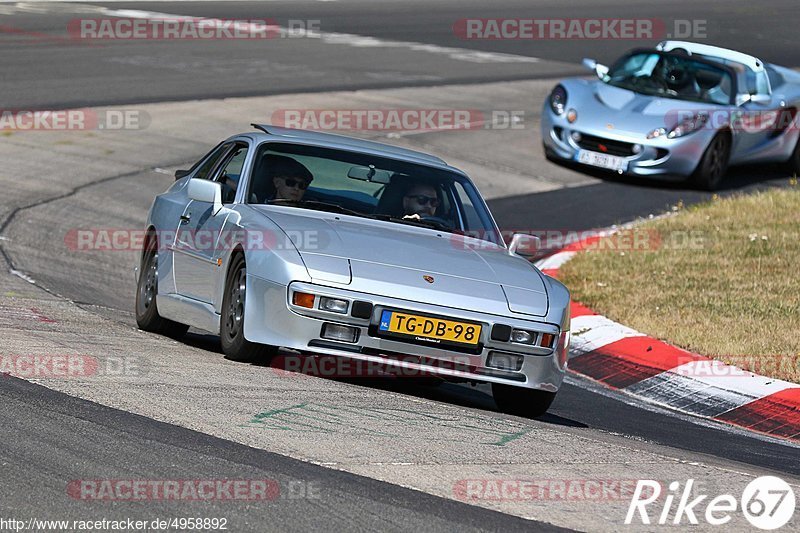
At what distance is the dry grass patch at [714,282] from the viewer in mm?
9602

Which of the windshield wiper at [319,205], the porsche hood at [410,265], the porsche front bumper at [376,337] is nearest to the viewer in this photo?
the porsche front bumper at [376,337]

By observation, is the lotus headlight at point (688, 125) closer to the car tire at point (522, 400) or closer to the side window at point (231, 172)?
the side window at point (231, 172)

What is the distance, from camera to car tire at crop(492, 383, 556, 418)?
24.6 ft

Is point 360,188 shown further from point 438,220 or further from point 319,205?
point 438,220

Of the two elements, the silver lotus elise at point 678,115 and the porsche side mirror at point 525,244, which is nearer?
the porsche side mirror at point 525,244

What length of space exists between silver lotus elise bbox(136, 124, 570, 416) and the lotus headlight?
8.28m

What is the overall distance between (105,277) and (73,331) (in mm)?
3550

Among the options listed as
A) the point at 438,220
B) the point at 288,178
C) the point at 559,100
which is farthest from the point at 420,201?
the point at 559,100

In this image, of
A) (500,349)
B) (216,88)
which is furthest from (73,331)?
(216,88)

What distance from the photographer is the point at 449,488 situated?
518 cm

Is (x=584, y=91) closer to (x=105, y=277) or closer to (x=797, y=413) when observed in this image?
(x=105, y=277)

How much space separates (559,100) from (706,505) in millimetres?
12117

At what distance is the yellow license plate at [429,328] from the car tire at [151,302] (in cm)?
227

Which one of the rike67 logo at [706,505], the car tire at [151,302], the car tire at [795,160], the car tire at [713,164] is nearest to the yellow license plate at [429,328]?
the rike67 logo at [706,505]
